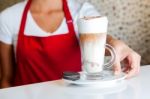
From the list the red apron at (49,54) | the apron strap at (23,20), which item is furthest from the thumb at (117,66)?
the apron strap at (23,20)

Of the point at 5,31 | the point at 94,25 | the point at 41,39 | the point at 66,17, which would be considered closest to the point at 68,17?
the point at 66,17

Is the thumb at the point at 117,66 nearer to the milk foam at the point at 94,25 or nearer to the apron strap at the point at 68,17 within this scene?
the milk foam at the point at 94,25

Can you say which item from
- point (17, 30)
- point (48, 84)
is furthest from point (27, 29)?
point (48, 84)

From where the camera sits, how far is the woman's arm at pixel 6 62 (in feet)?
4.33

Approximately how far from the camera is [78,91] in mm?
804

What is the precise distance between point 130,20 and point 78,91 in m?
0.94

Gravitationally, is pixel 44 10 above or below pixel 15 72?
above

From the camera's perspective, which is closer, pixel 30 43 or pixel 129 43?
pixel 30 43

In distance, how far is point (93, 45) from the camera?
84 cm

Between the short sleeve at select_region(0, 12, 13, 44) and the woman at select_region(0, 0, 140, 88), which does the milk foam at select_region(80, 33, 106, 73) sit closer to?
the woman at select_region(0, 0, 140, 88)

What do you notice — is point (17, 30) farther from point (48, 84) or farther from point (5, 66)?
point (48, 84)

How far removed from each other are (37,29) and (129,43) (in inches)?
23.0

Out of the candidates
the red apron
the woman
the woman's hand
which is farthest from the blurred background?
the woman's hand

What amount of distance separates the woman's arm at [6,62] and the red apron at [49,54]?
0.06m
